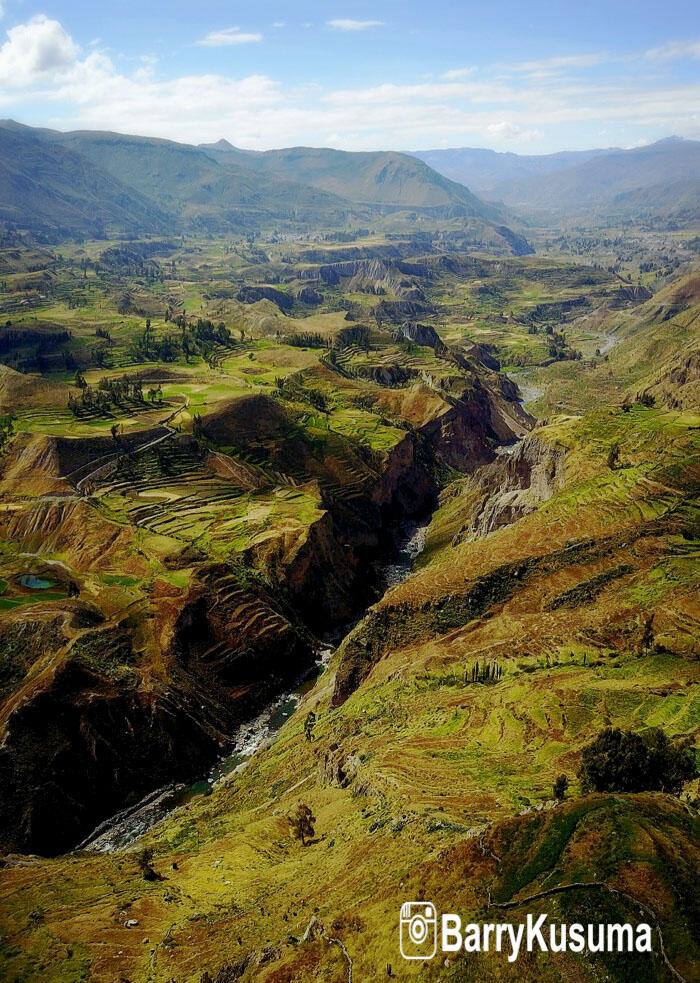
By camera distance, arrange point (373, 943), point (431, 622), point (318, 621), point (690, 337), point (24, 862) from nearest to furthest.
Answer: point (373, 943) < point (24, 862) < point (431, 622) < point (318, 621) < point (690, 337)

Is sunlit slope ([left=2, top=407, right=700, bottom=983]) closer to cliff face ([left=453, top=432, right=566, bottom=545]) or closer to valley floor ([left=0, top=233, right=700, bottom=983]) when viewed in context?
valley floor ([left=0, top=233, right=700, bottom=983])

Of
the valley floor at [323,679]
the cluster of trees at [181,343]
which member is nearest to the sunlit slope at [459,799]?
the valley floor at [323,679]

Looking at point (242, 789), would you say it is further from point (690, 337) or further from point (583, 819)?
point (690, 337)

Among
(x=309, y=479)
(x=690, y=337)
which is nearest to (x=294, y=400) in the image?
(x=309, y=479)

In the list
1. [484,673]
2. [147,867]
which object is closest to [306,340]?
[484,673]

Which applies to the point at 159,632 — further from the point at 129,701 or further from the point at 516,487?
the point at 516,487

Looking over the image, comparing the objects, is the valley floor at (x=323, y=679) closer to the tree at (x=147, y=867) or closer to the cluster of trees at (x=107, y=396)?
the tree at (x=147, y=867)

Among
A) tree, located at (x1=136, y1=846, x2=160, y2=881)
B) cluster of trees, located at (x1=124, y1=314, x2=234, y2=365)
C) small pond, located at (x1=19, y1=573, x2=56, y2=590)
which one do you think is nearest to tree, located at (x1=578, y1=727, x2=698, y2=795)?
tree, located at (x1=136, y1=846, x2=160, y2=881)
